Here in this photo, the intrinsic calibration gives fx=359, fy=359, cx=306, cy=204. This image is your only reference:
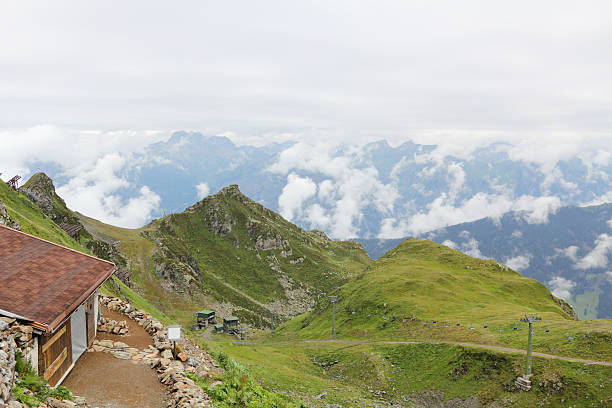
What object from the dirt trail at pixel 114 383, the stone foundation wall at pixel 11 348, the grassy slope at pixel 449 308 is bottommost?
the grassy slope at pixel 449 308

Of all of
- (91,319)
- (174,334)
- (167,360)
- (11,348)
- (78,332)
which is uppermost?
(11,348)

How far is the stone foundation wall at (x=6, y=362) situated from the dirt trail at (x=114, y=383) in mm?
5098

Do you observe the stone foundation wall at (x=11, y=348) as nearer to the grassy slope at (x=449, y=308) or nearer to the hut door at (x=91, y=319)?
the hut door at (x=91, y=319)

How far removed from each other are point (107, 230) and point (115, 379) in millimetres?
172746

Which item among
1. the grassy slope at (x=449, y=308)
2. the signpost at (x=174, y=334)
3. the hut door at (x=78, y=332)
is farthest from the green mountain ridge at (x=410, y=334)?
the hut door at (x=78, y=332)

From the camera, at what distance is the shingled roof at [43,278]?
19547 millimetres

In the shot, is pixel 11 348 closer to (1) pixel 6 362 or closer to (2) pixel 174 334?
(1) pixel 6 362

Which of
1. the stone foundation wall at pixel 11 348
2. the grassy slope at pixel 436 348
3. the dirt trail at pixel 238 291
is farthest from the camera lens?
the dirt trail at pixel 238 291

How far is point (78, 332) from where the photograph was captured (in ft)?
79.3

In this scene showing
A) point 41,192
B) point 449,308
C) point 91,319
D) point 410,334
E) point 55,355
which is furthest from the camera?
point 41,192

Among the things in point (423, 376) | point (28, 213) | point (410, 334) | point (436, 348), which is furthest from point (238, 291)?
point (423, 376)

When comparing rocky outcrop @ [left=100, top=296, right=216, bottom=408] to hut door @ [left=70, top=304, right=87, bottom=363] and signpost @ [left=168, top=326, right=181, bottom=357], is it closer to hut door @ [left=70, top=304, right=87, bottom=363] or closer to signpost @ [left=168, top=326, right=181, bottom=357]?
signpost @ [left=168, top=326, right=181, bottom=357]

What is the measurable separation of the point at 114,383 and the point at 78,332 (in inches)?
197

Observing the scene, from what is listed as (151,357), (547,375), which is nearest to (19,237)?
(151,357)
